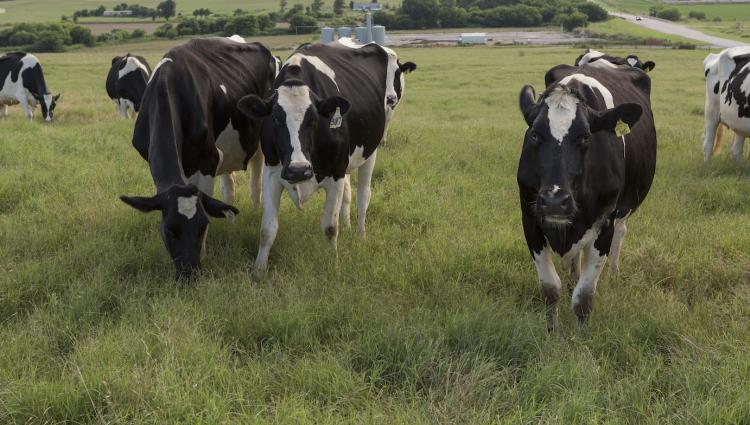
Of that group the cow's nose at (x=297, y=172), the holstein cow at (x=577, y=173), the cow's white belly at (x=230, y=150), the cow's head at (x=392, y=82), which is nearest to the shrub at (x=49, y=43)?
the cow's head at (x=392, y=82)

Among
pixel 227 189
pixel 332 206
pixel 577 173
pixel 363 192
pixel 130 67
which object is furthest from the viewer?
pixel 130 67

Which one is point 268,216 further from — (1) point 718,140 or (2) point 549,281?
(1) point 718,140

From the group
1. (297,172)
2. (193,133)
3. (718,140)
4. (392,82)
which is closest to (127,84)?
(392,82)

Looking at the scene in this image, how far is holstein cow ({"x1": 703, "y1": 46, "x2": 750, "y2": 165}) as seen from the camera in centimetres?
890

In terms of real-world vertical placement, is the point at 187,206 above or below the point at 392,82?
below

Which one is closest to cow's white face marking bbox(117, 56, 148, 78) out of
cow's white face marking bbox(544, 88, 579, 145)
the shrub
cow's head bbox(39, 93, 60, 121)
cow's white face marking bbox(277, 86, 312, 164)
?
cow's head bbox(39, 93, 60, 121)

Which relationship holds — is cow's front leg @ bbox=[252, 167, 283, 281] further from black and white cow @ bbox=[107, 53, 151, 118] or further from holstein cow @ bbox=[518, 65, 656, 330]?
black and white cow @ bbox=[107, 53, 151, 118]

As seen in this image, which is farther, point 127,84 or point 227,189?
point 127,84

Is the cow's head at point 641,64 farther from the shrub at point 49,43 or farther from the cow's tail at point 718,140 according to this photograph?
the shrub at point 49,43

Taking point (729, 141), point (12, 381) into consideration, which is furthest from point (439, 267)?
point (729, 141)

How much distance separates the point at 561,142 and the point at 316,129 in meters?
2.19

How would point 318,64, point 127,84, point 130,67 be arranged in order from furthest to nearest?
1. point 130,67
2. point 127,84
3. point 318,64

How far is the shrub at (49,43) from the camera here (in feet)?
189

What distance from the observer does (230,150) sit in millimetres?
6316
